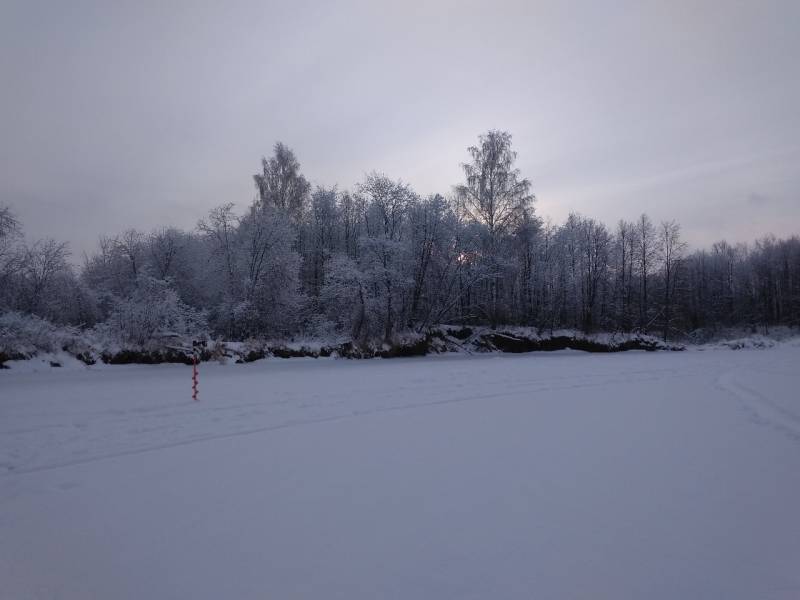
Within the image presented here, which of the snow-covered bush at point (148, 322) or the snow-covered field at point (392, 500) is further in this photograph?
the snow-covered bush at point (148, 322)

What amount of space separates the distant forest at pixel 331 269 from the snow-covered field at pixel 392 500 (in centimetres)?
1063

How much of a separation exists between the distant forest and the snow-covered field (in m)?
10.6

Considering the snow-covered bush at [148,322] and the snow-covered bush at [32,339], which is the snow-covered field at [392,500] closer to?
the snow-covered bush at [32,339]

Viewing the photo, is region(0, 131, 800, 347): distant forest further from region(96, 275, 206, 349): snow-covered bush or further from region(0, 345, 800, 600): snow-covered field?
region(0, 345, 800, 600): snow-covered field

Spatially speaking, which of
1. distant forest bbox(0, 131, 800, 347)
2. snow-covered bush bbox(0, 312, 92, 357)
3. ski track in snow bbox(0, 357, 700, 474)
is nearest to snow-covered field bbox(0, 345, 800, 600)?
ski track in snow bbox(0, 357, 700, 474)

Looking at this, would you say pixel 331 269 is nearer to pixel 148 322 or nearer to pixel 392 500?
pixel 148 322

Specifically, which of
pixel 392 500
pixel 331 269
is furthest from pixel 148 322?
pixel 392 500

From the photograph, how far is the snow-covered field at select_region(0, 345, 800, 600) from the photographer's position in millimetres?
2648

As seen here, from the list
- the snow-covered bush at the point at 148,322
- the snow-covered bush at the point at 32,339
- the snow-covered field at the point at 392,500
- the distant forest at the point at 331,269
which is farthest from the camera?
the distant forest at the point at 331,269

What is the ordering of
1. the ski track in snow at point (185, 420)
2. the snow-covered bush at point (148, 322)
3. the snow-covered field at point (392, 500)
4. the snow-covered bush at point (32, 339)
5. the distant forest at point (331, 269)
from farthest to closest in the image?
the distant forest at point (331, 269) < the snow-covered bush at point (148, 322) < the snow-covered bush at point (32, 339) < the ski track in snow at point (185, 420) < the snow-covered field at point (392, 500)

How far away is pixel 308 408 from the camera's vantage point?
7.94 metres

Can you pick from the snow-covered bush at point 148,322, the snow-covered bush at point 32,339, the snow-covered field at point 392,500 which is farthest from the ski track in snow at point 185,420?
the snow-covered bush at point 148,322

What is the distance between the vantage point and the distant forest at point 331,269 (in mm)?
18562

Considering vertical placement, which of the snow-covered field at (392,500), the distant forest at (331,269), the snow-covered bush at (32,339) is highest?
the distant forest at (331,269)
